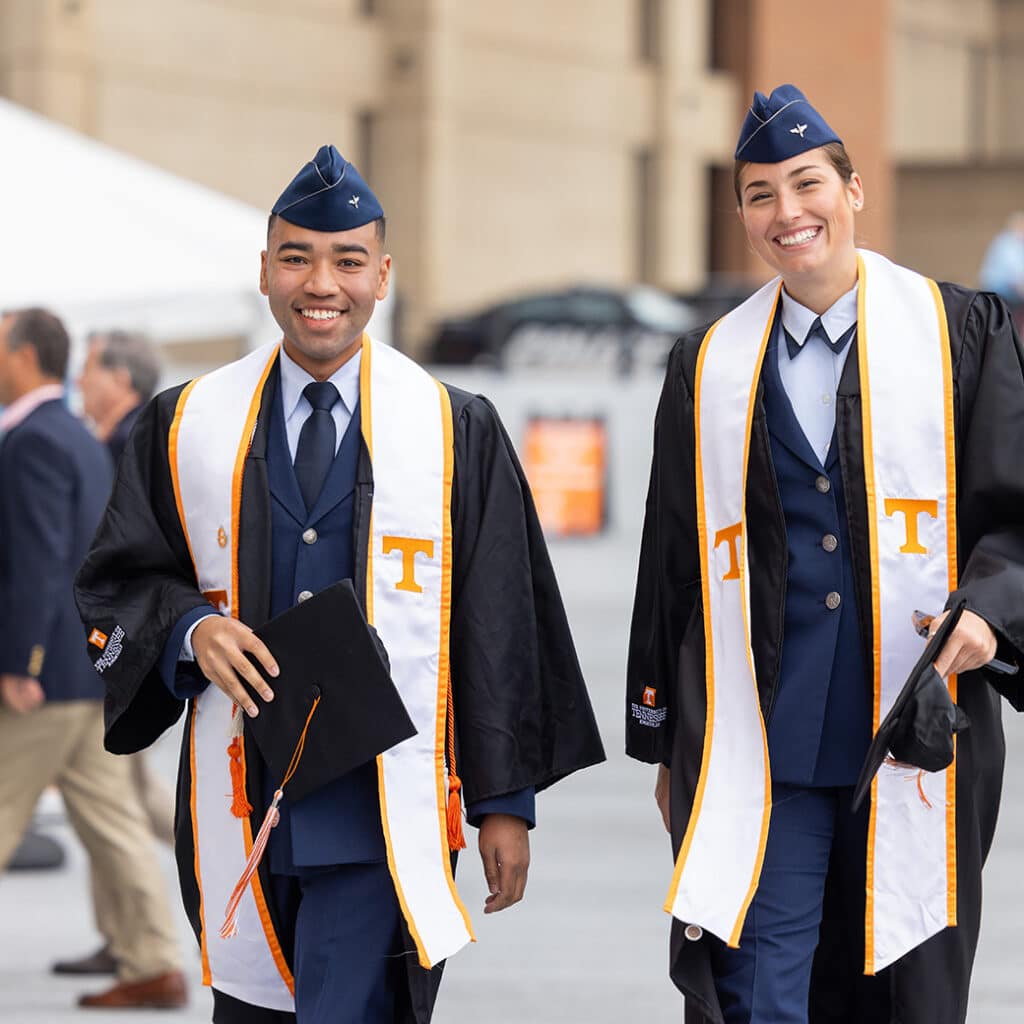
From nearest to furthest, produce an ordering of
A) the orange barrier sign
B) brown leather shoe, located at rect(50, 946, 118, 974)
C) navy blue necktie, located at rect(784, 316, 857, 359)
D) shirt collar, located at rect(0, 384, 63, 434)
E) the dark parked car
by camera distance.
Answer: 1. navy blue necktie, located at rect(784, 316, 857, 359)
2. shirt collar, located at rect(0, 384, 63, 434)
3. brown leather shoe, located at rect(50, 946, 118, 974)
4. the orange barrier sign
5. the dark parked car

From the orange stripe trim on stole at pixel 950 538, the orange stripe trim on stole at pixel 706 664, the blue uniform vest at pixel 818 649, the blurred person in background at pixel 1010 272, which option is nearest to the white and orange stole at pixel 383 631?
the orange stripe trim on stole at pixel 706 664

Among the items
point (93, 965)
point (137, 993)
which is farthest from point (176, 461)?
→ point (93, 965)

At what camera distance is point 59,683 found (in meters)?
6.11

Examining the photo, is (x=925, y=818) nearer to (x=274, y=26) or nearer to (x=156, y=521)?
(x=156, y=521)

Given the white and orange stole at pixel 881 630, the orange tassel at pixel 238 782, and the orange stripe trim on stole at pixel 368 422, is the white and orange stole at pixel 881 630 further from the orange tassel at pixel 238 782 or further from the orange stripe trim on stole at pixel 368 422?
the orange tassel at pixel 238 782

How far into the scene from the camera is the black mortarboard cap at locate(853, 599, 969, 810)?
11.0ft

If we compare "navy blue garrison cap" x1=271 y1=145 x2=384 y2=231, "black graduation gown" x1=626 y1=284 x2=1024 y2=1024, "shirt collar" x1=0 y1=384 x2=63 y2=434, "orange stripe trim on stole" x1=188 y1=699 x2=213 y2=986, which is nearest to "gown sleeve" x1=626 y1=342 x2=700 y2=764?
"black graduation gown" x1=626 y1=284 x2=1024 y2=1024

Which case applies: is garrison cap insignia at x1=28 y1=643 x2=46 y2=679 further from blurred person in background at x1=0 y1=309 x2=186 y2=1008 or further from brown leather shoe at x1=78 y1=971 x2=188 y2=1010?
brown leather shoe at x1=78 y1=971 x2=188 y2=1010

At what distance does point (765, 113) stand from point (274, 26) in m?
28.3

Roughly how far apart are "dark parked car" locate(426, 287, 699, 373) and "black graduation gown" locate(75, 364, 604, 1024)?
81.4ft

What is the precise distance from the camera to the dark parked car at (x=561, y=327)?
94.5 ft

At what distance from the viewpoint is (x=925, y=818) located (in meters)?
3.63

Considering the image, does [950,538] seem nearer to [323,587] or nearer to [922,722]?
[922,722]

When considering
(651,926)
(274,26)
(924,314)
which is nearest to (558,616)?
(924,314)
